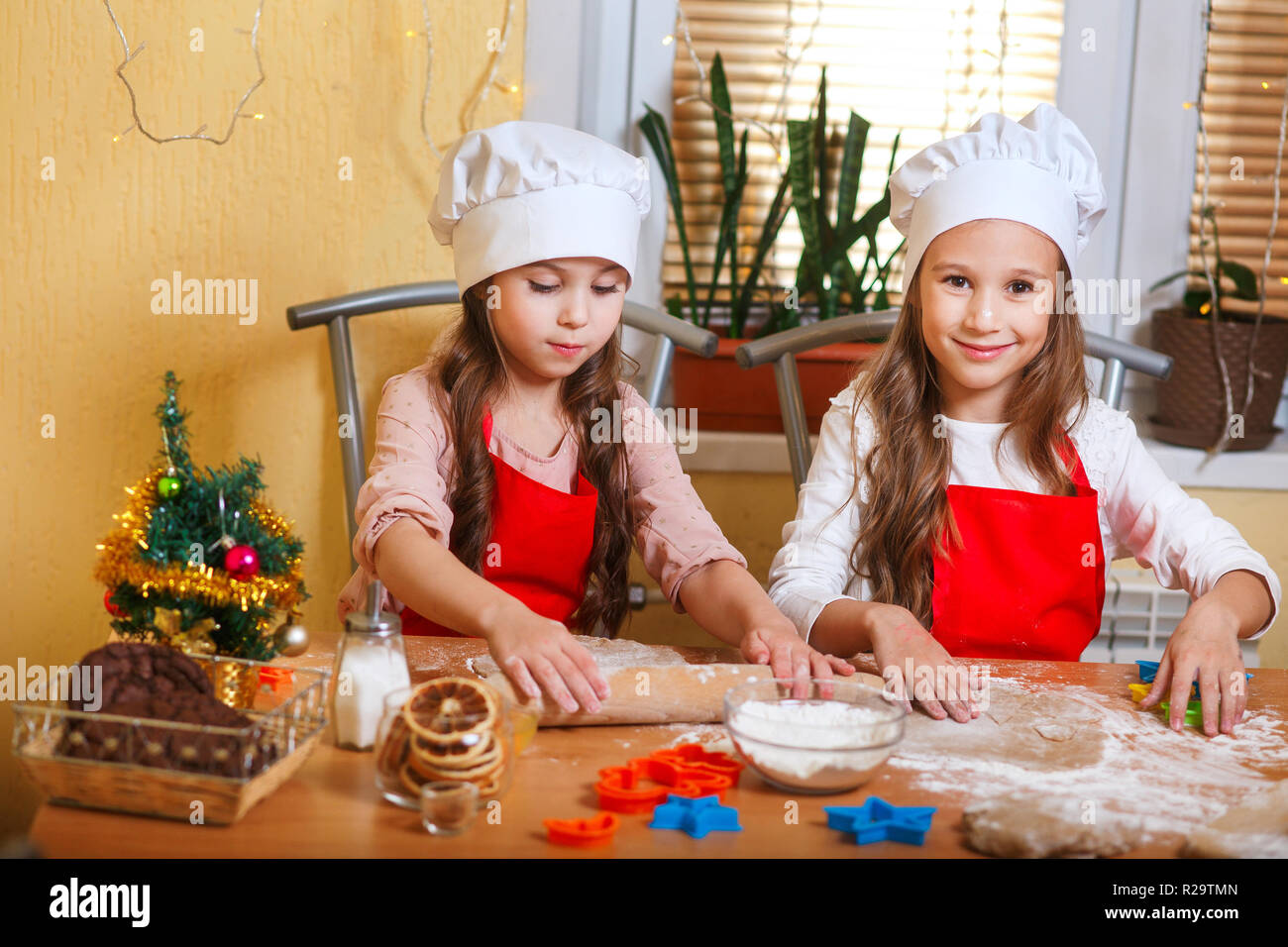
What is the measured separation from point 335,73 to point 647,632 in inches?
42.5

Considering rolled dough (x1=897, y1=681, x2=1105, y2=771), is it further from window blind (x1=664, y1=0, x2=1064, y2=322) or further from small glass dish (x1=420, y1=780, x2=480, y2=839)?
window blind (x1=664, y1=0, x2=1064, y2=322)

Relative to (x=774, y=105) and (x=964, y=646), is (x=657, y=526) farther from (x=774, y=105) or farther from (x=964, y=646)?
(x=774, y=105)

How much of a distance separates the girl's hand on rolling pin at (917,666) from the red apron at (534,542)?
1.46 feet

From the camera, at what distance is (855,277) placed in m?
2.01

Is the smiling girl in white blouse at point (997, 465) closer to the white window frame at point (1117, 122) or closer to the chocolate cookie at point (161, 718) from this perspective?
the white window frame at point (1117, 122)

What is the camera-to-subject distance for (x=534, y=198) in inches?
53.3

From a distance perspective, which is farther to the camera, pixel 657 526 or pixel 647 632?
pixel 647 632

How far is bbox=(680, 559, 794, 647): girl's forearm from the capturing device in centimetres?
123

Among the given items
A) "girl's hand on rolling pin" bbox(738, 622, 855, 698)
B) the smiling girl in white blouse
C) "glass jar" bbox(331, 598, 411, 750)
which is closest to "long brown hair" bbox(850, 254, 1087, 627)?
the smiling girl in white blouse

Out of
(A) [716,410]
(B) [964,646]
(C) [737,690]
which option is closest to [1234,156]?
(A) [716,410]

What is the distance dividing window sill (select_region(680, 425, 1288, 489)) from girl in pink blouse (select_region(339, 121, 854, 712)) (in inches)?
15.7

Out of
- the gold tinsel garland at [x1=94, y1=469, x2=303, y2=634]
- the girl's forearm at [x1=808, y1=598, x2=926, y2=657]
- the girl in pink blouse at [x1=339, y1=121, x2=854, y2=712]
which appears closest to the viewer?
the gold tinsel garland at [x1=94, y1=469, x2=303, y2=634]

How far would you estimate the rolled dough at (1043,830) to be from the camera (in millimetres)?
761

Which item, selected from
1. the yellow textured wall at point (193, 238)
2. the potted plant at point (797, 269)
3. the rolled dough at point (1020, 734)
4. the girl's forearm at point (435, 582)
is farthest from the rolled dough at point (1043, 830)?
the yellow textured wall at point (193, 238)
